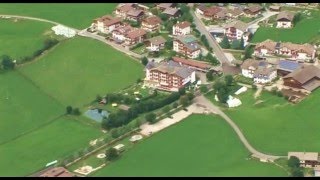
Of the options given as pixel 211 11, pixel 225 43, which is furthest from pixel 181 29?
pixel 211 11

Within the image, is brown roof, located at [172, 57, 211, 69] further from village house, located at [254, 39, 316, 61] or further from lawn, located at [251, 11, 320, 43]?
lawn, located at [251, 11, 320, 43]

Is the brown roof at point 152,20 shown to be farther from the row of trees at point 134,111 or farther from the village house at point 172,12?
the row of trees at point 134,111

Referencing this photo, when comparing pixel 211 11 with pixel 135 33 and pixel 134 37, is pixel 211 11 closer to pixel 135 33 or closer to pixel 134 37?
pixel 135 33

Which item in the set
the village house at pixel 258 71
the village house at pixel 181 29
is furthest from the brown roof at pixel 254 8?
the village house at pixel 258 71

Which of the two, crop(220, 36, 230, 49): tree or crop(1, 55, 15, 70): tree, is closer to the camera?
crop(1, 55, 15, 70): tree

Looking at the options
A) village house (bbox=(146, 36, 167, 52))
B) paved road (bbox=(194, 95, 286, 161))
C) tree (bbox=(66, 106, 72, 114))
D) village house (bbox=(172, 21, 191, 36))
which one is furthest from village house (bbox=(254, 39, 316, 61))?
tree (bbox=(66, 106, 72, 114))

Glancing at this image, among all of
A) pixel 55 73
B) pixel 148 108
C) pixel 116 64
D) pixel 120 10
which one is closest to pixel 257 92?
pixel 148 108
